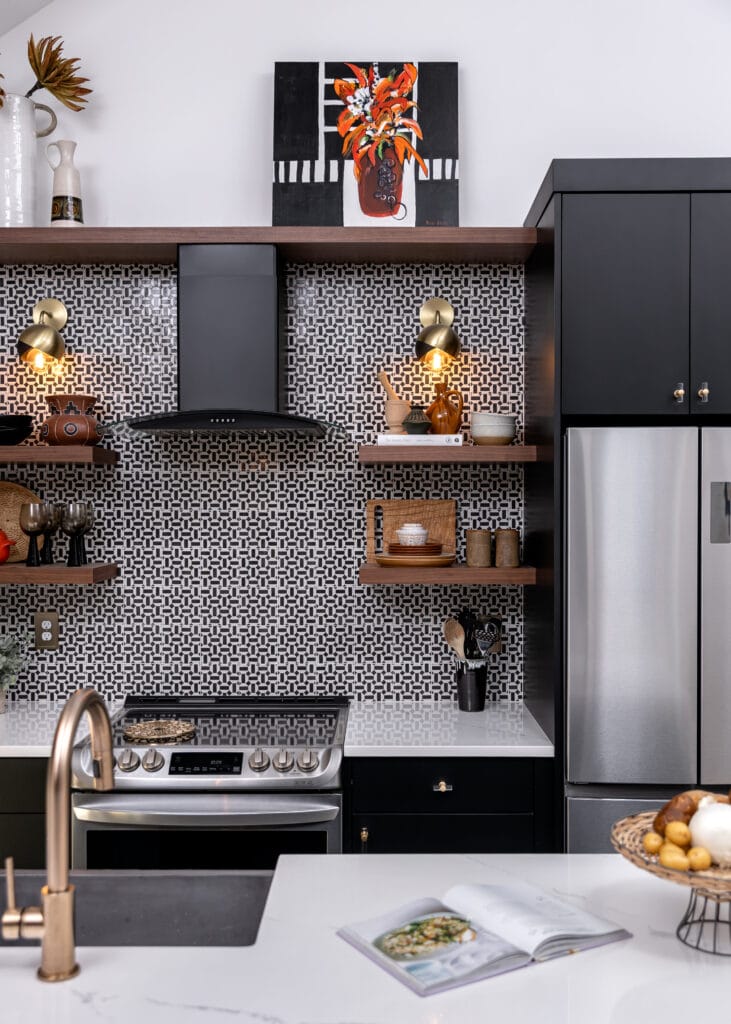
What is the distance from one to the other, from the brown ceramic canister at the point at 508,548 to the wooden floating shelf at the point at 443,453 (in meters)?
0.27

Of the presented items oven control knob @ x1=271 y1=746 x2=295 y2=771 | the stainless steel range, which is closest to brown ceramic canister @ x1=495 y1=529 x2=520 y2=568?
the stainless steel range

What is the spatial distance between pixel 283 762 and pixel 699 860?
56.1 inches

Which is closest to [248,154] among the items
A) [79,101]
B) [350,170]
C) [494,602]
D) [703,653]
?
[350,170]

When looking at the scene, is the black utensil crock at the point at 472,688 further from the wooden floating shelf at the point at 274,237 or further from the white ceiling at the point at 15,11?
the white ceiling at the point at 15,11

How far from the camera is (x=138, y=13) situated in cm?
302

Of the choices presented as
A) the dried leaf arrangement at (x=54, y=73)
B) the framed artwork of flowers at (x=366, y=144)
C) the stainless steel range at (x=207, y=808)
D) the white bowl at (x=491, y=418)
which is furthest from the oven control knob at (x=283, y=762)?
the dried leaf arrangement at (x=54, y=73)

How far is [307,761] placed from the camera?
8.04 ft

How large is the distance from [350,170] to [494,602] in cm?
154

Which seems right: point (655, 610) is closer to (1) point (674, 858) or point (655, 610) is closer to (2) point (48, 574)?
(1) point (674, 858)

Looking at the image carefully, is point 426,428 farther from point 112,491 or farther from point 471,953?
point 471,953

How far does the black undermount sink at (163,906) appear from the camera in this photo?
5.00 feet

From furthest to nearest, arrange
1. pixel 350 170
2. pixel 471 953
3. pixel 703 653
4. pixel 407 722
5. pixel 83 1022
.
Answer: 1. pixel 350 170
2. pixel 407 722
3. pixel 703 653
4. pixel 471 953
5. pixel 83 1022

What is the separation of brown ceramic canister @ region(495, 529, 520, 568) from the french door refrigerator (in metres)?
0.47

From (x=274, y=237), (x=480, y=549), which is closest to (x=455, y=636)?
(x=480, y=549)
